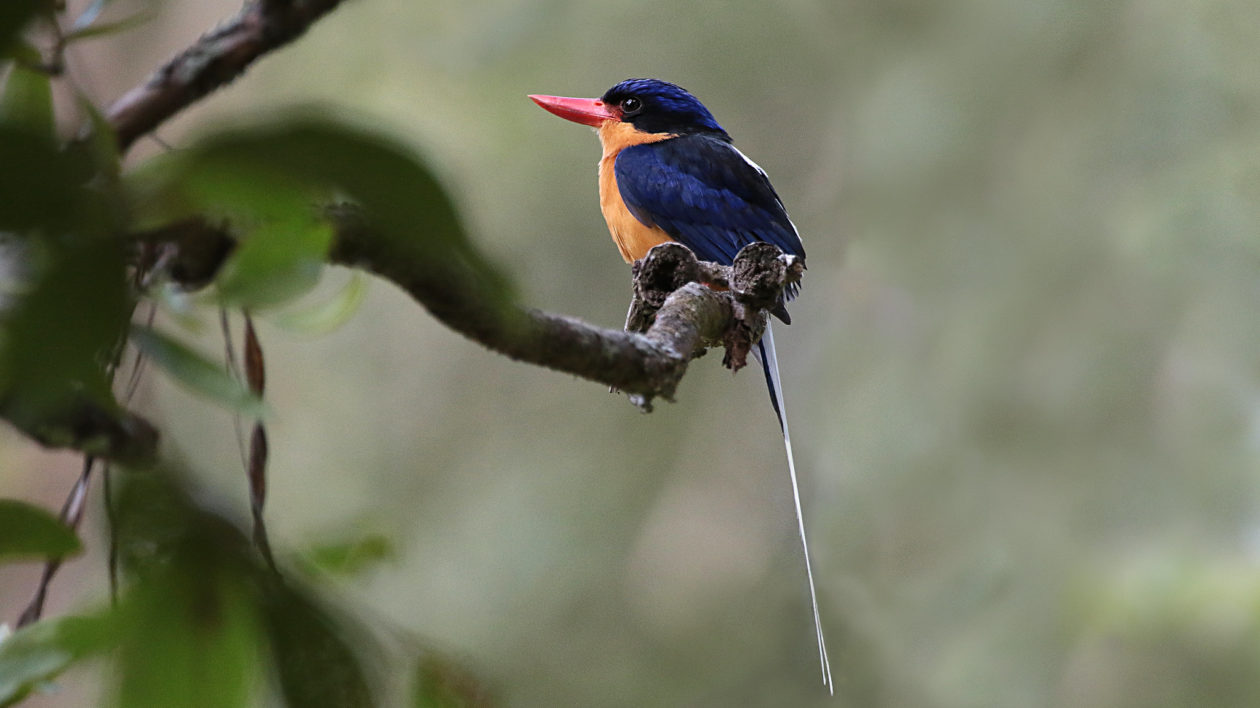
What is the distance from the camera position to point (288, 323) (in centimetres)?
90

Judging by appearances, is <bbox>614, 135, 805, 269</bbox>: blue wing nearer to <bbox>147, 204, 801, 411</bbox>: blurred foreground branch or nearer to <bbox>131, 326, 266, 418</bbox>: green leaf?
<bbox>147, 204, 801, 411</bbox>: blurred foreground branch

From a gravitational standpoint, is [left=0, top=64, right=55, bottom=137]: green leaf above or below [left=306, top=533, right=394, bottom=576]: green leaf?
above

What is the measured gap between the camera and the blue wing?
308 centimetres

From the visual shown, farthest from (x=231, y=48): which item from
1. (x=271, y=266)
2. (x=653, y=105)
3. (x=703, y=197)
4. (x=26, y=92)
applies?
(x=653, y=105)

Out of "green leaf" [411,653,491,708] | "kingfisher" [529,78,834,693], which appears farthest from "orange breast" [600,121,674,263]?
"green leaf" [411,653,491,708]

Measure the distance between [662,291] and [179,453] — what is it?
1.50 metres

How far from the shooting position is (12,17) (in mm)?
307

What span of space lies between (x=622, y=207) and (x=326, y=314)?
2.36 m

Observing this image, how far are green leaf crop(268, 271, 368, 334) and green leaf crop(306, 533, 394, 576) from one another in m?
0.21

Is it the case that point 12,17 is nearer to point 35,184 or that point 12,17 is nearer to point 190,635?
point 35,184

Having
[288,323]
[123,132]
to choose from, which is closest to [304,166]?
[123,132]

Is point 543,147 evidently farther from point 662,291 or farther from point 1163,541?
point 662,291

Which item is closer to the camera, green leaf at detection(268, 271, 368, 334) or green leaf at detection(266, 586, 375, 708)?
green leaf at detection(266, 586, 375, 708)

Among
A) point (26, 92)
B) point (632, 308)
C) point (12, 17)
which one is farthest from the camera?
point (632, 308)
